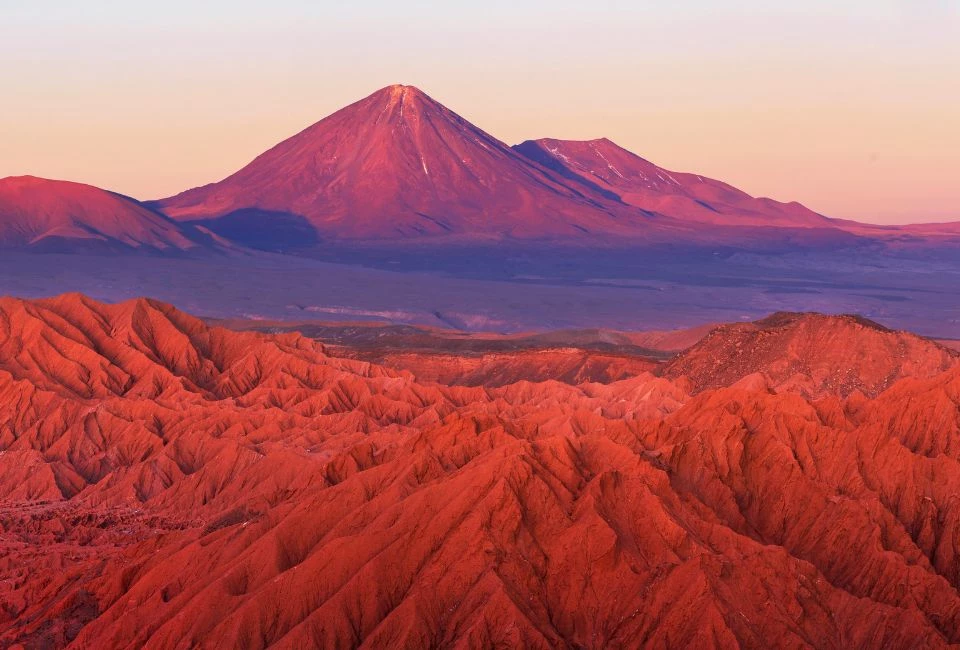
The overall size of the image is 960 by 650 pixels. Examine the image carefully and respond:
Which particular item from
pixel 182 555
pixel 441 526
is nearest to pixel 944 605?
pixel 441 526

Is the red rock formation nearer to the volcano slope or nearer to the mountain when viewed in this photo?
the mountain

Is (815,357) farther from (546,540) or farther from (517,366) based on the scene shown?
(546,540)

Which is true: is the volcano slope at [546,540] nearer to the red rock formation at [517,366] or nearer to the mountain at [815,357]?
the mountain at [815,357]

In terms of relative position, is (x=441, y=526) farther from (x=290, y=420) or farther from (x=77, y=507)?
(x=290, y=420)

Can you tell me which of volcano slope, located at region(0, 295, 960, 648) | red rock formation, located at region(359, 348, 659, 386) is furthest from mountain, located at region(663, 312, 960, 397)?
volcano slope, located at region(0, 295, 960, 648)

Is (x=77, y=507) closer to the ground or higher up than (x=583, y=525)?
closer to the ground
